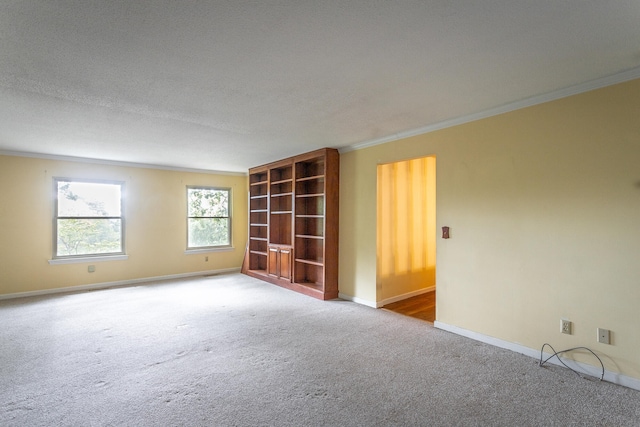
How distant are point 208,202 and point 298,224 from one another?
8.78 feet

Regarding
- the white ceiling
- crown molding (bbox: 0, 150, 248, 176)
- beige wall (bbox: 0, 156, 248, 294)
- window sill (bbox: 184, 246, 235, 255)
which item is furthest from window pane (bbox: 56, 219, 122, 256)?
the white ceiling

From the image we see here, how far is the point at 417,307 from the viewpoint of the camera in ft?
14.9

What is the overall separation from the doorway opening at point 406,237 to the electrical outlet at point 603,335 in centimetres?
176

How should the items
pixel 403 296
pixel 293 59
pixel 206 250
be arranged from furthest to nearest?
pixel 206 250 < pixel 403 296 < pixel 293 59

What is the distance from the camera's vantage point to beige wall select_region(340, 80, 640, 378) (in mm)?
2469

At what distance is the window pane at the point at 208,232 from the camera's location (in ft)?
22.9

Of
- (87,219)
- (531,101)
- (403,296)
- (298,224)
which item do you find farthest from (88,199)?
(531,101)

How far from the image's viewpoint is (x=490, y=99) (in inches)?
115

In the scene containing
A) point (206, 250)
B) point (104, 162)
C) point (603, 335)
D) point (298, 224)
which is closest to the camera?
point (603, 335)

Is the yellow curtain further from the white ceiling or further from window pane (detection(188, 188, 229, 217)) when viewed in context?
window pane (detection(188, 188, 229, 217))

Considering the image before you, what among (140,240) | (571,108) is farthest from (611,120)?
(140,240)

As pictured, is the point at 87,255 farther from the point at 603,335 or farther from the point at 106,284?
the point at 603,335

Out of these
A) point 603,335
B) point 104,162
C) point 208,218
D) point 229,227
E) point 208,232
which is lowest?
point 603,335

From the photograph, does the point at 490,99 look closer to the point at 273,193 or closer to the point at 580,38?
the point at 580,38
